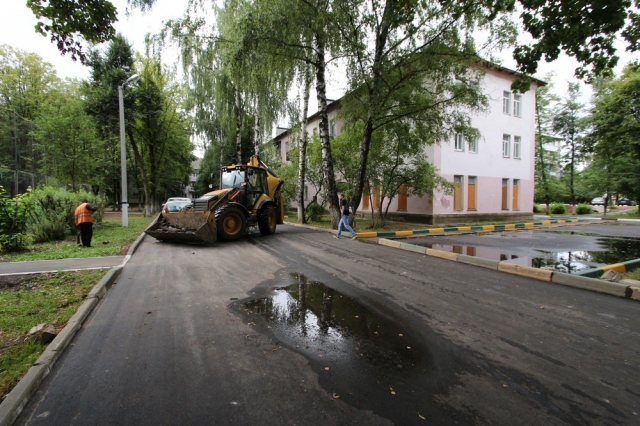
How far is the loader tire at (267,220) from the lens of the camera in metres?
13.1

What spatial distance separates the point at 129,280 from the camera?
251 inches

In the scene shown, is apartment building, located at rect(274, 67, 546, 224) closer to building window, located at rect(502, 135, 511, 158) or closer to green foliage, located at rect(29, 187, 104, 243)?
building window, located at rect(502, 135, 511, 158)

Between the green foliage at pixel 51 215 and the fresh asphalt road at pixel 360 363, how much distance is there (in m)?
8.45

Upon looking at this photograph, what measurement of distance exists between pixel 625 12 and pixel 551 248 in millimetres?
7717

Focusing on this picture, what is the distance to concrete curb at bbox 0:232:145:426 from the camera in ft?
8.13

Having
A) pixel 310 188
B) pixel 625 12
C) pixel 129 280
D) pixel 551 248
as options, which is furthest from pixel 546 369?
pixel 310 188

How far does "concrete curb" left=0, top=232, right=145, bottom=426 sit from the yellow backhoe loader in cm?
524

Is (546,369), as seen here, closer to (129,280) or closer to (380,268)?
(380,268)

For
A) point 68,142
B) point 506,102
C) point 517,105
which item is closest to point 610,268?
point 506,102

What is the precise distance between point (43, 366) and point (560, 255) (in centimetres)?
1151

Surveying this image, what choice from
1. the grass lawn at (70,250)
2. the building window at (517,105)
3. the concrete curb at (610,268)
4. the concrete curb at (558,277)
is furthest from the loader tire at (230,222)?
the building window at (517,105)

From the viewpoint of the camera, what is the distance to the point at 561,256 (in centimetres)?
910

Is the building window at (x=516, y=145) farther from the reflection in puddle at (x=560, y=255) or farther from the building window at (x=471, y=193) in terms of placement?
the reflection in puddle at (x=560, y=255)

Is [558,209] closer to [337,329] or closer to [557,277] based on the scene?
[557,277]
